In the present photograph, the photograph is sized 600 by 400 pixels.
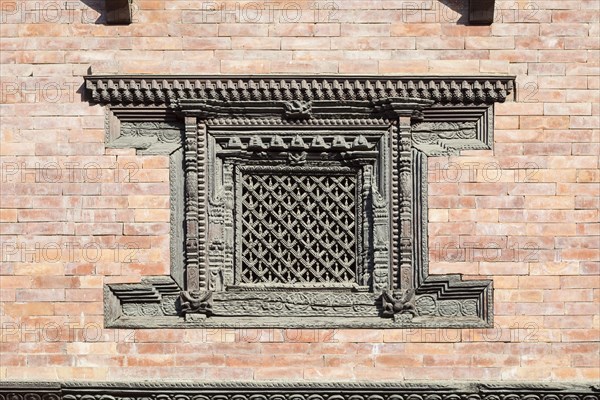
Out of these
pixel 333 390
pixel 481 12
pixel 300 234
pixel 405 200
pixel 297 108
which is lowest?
pixel 333 390

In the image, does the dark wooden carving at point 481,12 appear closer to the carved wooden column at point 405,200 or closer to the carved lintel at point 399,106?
the carved lintel at point 399,106

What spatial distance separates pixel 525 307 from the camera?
8.43 metres

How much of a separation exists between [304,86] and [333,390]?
2.30 m

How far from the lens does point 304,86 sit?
8.49 meters

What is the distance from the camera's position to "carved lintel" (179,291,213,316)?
8.42 meters

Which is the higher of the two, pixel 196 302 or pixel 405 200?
pixel 405 200

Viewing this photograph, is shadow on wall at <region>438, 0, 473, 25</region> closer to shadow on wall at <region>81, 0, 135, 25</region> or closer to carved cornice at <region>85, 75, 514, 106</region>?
carved cornice at <region>85, 75, 514, 106</region>

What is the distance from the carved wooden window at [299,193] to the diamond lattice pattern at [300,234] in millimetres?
11

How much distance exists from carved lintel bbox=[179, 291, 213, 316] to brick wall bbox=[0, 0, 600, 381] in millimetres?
210

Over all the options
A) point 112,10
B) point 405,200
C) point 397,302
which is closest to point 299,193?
point 405,200

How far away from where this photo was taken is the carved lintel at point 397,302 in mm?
8414

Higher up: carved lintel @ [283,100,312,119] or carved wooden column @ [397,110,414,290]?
carved lintel @ [283,100,312,119]

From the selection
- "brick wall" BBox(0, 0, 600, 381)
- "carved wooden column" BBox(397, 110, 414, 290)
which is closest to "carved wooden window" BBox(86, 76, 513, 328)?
"carved wooden column" BBox(397, 110, 414, 290)

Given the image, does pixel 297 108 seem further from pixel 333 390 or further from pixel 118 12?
pixel 333 390
